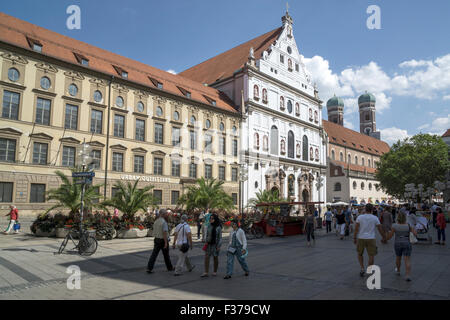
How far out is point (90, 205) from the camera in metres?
18.5

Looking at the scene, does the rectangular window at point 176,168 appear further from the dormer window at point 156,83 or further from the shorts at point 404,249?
the shorts at point 404,249

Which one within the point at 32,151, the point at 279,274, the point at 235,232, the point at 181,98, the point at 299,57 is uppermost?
the point at 299,57

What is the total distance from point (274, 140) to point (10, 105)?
32968 mm

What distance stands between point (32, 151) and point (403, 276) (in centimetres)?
2580

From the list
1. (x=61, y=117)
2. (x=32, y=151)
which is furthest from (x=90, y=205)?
(x=61, y=117)

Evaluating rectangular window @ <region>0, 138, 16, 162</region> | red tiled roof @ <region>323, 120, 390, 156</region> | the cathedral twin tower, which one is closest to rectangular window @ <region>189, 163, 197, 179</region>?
rectangular window @ <region>0, 138, 16, 162</region>

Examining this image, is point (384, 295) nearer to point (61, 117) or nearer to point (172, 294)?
point (172, 294)

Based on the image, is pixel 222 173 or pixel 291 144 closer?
pixel 222 173

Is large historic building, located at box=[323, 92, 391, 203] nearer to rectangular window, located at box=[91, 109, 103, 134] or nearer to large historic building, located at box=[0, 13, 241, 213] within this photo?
large historic building, located at box=[0, 13, 241, 213]

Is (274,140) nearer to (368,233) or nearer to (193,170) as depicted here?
(193,170)

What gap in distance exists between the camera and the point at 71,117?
1091 inches

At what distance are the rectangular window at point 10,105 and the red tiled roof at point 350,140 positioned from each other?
6059 centimetres

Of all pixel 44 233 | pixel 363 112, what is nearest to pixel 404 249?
pixel 44 233

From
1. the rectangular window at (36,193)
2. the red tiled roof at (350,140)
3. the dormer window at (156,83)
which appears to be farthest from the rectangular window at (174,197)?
the red tiled roof at (350,140)
